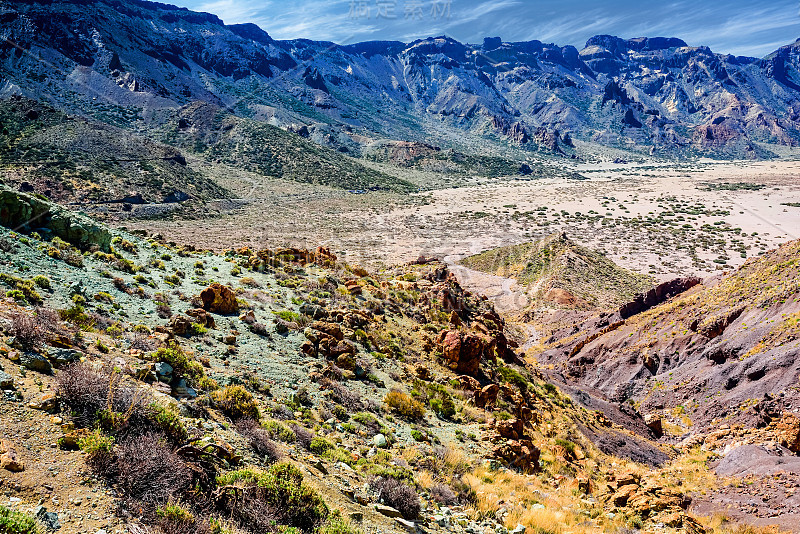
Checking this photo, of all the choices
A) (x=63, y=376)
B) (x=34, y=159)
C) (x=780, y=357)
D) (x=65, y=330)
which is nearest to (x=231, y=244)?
(x=34, y=159)

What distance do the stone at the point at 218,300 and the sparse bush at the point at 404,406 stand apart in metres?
6.39

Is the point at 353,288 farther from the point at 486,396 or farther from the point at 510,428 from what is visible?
the point at 510,428

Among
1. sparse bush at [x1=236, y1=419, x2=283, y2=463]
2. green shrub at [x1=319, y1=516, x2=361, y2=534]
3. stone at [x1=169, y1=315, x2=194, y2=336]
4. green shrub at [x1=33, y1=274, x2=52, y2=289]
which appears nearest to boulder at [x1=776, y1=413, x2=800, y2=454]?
green shrub at [x1=319, y1=516, x2=361, y2=534]

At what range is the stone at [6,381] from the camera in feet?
17.4

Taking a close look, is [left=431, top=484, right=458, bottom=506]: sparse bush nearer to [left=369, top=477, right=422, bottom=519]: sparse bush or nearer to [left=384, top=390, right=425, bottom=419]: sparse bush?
[left=369, top=477, right=422, bottom=519]: sparse bush

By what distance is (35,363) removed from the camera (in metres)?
6.07

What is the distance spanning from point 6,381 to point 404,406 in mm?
8714

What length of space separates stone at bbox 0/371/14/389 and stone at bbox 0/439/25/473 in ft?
3.97

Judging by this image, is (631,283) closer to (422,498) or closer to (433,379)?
(433,379)

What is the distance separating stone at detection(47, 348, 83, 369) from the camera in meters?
6.45

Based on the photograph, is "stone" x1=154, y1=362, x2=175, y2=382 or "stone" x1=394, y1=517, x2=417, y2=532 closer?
Result: "stone" x1=394, y1=517, x2=417, y2=532

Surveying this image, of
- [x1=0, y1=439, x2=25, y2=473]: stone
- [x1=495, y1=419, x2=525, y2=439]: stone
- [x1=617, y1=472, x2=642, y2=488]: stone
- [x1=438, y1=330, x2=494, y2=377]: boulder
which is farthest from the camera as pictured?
[x1=438, y1=330, x2=494, y2=377]: boulder

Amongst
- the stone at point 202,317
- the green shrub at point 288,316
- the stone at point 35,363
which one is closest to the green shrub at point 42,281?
the stone at point 202,317

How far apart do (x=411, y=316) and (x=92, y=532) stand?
1708 cm
